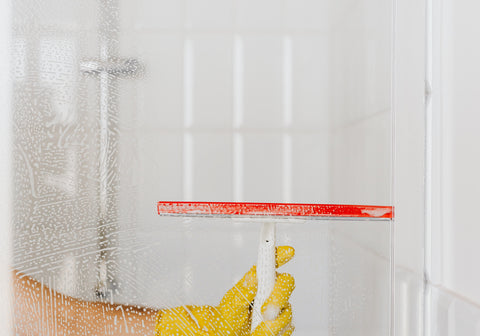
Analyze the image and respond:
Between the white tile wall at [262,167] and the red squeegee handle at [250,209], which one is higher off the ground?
the white tile wall at [262,167]

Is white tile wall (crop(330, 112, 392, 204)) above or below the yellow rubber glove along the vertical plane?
above

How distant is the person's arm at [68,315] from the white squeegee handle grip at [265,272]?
0.39 feet

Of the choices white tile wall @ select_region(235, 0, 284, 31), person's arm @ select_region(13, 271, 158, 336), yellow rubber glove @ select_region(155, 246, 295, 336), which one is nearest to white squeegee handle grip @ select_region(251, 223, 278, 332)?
yellow rubber glove @ select_region(155, 246, 295, 336)

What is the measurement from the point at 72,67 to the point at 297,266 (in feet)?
1.14

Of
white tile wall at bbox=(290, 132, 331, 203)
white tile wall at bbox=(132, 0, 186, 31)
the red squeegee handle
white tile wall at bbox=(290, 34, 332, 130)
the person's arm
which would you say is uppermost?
white tile wall at bbox=(132, 0, 186, 31)

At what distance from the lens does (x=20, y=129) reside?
57 centimetres

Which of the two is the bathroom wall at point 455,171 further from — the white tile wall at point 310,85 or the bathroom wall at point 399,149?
the white tile wall at point 310,85

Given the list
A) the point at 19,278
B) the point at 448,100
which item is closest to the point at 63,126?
the point at 19,278

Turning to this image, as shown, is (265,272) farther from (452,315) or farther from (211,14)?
(211,14)

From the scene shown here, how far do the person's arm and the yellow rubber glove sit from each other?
25mm

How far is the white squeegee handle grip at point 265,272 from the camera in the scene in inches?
19.8

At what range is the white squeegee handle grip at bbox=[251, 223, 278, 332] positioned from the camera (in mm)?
502

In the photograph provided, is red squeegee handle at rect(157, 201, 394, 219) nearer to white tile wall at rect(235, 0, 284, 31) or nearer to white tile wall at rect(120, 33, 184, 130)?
white tile wall at rect(120, 33, 184, 130)

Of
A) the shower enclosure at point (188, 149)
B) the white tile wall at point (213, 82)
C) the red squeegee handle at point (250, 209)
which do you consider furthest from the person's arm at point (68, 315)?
the white tile wall at point (213, 82)
